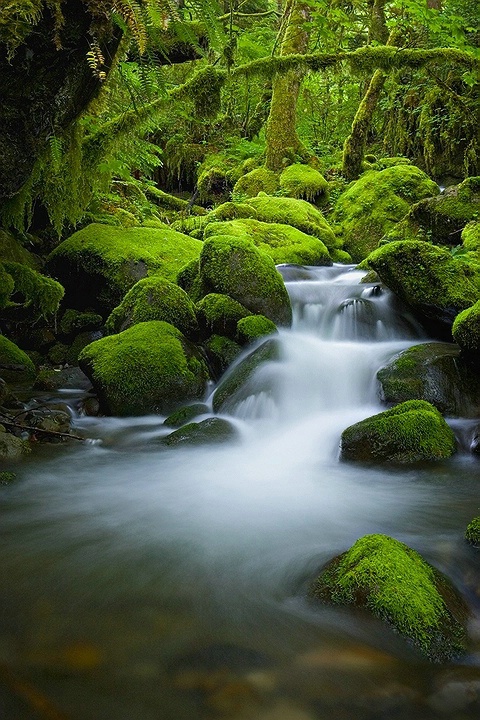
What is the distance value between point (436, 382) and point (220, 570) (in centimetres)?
350

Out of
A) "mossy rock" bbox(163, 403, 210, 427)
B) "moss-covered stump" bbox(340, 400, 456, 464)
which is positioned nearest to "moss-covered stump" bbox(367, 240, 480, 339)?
"moss-covered stump" bbox(340, 400, 456, 464)

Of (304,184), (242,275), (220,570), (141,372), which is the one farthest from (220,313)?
(304,184)

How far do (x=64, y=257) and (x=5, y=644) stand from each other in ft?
22.7

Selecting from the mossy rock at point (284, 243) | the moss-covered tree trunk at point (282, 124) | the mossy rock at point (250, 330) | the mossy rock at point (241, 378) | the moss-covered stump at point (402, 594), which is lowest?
the mossy rock at point (241, 378)

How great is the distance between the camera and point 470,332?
17.7ft

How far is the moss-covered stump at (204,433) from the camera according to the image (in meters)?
5.40

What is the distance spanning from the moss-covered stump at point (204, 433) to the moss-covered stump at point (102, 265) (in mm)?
3483

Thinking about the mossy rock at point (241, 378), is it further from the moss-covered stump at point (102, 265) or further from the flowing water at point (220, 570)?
the moss-covered stump at point (102, 265)

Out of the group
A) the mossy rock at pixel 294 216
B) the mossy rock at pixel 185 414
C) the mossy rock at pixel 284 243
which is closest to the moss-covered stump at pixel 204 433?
the mossy rock at pixel 185 414

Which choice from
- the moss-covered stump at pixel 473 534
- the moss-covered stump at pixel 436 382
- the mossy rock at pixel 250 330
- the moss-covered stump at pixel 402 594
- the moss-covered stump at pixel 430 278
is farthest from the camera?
the mossy rock at pixel 250 330

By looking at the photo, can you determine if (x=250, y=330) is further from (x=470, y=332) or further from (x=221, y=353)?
(x=470, y=332)

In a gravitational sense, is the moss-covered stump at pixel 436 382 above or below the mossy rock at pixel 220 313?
below

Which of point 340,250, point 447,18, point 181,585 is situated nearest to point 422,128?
point 340,250

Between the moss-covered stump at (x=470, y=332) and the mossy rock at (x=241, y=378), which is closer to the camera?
the moss-covered stump at (x=470, y=332)
